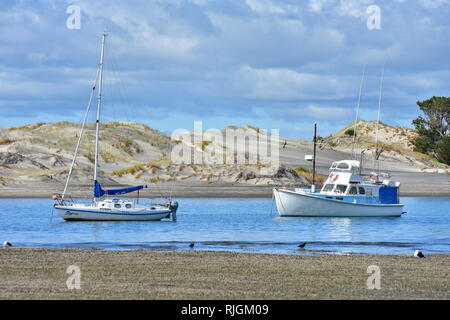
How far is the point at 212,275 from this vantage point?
79.1ft

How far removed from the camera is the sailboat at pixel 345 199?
2240 inches

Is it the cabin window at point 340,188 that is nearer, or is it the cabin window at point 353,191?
the cabin window at point 340,188

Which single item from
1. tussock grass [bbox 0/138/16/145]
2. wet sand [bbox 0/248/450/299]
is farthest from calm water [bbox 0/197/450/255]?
tussock grass [bbox 0/138/16/145]

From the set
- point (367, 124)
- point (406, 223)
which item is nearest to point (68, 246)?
point (406, 223)

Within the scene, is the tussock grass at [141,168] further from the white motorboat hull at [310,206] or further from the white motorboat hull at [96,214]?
the white motorboat hull at [96,214]

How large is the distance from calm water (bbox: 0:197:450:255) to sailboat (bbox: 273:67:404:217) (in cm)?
97

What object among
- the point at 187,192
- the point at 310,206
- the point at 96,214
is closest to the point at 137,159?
the point at 187,192

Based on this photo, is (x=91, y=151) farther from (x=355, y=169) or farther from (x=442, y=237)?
(x=442, y=237)

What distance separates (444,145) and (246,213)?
6704cm

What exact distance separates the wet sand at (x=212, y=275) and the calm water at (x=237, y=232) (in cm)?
427

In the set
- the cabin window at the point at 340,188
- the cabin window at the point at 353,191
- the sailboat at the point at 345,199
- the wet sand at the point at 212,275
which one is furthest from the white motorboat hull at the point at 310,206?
the wet sand at the point at 212,275

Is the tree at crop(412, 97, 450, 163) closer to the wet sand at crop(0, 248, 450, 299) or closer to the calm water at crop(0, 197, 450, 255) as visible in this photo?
the calm water at crop(0, 197, 450, 255)

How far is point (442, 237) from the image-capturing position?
Result: 4194 centimetres
